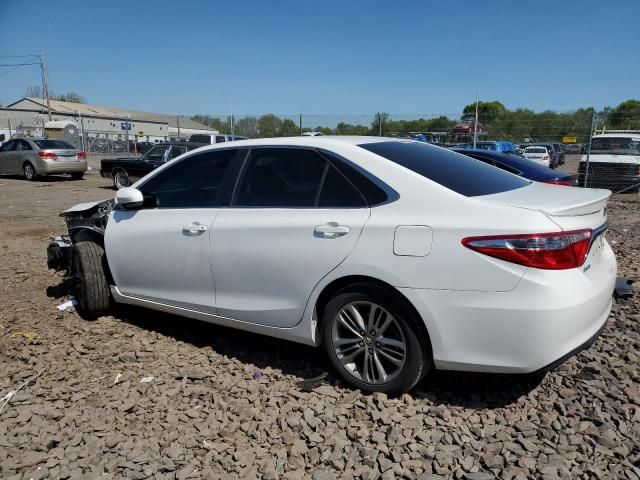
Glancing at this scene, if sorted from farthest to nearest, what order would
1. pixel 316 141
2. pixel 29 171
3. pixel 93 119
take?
pixel 93 119, pixel 29 171, pixel 316 141

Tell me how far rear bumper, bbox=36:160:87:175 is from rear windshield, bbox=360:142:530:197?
1676 centimetres

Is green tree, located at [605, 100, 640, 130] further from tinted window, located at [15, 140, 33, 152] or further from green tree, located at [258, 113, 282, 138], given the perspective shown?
tinted window, located at [15, 140, 33, 152]

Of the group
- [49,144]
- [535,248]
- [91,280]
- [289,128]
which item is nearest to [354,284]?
[535,248]

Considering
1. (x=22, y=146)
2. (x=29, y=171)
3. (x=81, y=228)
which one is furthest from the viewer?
(x=22, y=146)

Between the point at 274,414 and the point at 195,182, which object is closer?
the point at 274,414

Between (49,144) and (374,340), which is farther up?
(49,144)

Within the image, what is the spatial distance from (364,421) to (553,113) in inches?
671

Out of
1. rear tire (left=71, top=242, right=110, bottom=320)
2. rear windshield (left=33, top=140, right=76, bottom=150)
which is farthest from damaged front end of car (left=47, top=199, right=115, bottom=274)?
rear windshield (left=33, top=140, right=76, bottom=150)

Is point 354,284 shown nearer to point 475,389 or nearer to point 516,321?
point 516,321

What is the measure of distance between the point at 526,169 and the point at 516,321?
6124 mm

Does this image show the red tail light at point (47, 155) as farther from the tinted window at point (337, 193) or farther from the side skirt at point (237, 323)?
the tinted window at point (337, 193)

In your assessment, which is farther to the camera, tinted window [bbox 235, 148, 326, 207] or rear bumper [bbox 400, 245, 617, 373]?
tinted window [bbox 235, 148, 326, 207]

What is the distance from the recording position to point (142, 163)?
14.4 metres

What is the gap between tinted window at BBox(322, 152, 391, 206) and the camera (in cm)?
299
